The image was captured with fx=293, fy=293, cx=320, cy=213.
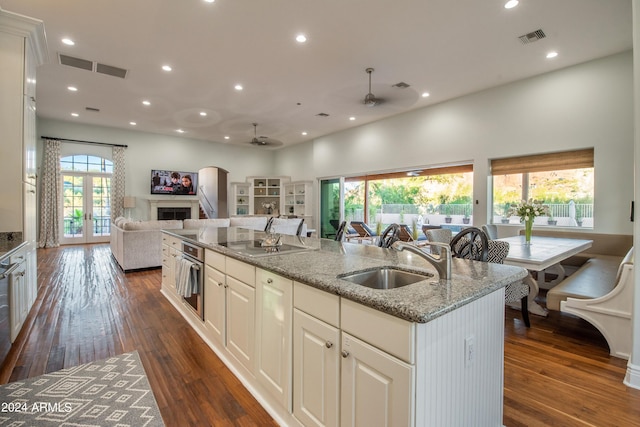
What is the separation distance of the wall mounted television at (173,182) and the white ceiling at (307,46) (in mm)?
3025

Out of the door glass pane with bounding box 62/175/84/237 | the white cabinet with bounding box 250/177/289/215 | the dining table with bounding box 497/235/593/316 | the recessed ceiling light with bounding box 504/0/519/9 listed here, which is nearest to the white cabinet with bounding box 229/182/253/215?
the white cabinet with bounding box 250/177/289/215

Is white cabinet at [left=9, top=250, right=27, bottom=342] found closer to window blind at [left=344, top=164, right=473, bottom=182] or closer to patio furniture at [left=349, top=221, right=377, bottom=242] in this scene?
patio furniture at [left=349, top=221, right=377, bottom=242]

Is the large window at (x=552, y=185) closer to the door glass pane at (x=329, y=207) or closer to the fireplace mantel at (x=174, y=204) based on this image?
the door glass pane at (x=329, y=207)

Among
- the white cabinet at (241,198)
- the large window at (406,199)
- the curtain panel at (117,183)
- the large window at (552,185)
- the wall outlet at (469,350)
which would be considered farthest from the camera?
the white cabinet at (241,198)

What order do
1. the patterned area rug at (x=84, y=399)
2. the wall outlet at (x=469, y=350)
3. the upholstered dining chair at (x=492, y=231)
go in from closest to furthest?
the wall outlet at (x=469, y=350) < the patterned area rug at (x=84, y=399) < the upholstered dining chair at (x=492, y=231)

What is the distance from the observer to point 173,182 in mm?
9359

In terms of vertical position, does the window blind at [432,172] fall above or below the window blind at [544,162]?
above

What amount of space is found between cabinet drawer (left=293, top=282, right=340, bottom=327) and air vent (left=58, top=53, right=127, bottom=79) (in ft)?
17.1

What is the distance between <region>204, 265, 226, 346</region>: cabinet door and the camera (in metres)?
2.33

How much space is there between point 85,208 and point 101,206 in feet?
1.26

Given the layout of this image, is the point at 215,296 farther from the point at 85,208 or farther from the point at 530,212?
the point at 85,208

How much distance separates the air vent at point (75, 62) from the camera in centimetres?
438

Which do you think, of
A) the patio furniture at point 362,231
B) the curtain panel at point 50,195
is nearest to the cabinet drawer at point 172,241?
the patio furniture at point 362,231

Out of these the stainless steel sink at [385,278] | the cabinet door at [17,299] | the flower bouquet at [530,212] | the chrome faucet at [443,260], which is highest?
the flower bouquet at [530,212]
